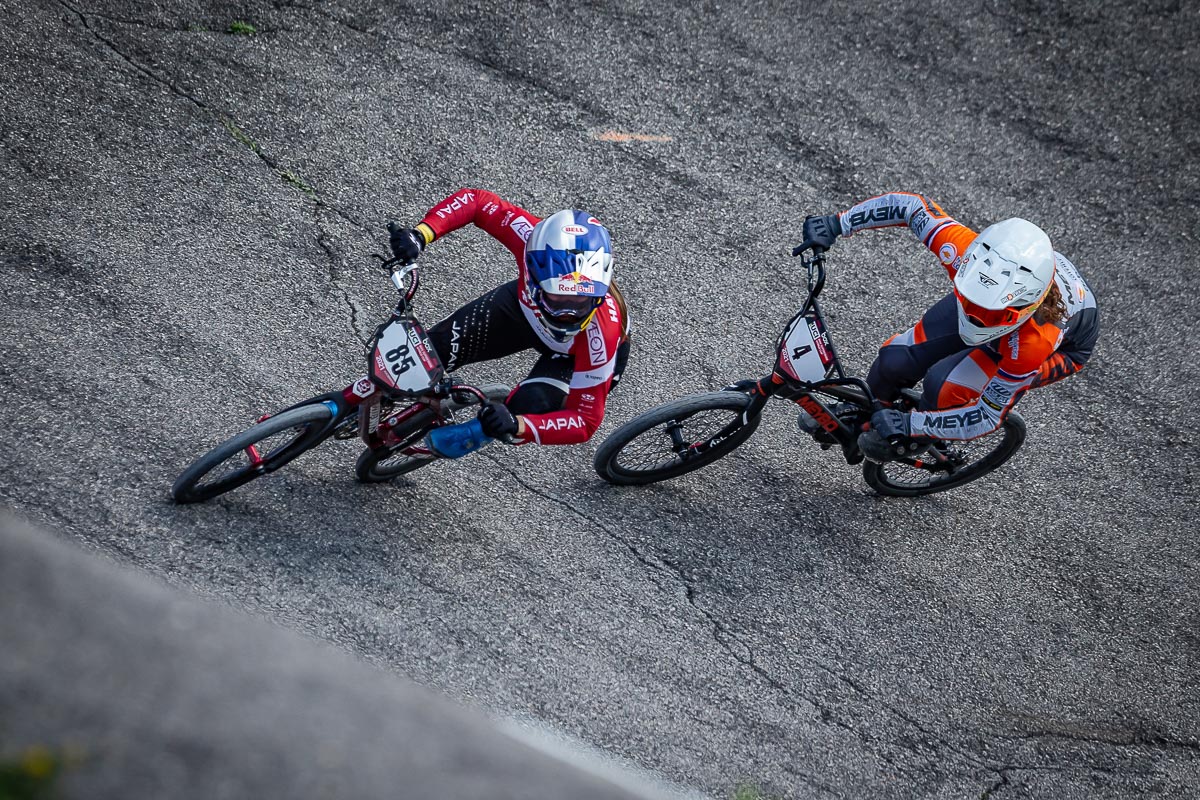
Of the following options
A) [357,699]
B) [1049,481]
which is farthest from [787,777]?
[1049,481]

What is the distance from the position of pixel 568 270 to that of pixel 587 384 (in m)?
0.66

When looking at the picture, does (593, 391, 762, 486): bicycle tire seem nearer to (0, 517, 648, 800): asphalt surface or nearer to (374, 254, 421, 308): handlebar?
(374, 254, 421, 308): handlebar

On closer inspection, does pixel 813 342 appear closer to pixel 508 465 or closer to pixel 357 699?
pixel 508 465

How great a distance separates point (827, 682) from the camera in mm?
5180

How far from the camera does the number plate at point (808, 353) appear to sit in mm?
5355

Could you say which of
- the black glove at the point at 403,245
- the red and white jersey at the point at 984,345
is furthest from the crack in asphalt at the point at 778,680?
the black glove at the point at 403,245

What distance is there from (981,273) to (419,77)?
5275 millimetres

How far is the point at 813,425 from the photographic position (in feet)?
A: 19.3

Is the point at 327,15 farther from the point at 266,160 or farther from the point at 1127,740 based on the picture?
the point at 1127,740

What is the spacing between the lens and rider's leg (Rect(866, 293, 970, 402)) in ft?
19.2

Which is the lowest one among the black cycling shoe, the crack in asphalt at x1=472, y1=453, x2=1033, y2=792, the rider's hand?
the crack in asphalt at x1=472, y1=453, x2=1033, y2=792

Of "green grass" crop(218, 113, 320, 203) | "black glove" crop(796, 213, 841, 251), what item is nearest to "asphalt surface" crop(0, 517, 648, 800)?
"black glove" crop(796, 213, 841, 251)

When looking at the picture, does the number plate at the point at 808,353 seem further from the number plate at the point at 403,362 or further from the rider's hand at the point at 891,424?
the number plate at the point at 403,362

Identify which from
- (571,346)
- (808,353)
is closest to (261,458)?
(571,346)
